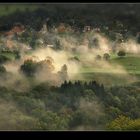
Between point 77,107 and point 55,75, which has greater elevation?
point 55,75

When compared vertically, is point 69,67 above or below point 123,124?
above

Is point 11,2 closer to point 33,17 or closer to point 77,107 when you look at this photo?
point 33,17

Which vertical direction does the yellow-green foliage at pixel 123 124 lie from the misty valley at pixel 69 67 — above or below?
below

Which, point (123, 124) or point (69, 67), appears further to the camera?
point (69, 67)

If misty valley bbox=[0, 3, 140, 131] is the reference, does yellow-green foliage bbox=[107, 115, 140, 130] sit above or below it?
below

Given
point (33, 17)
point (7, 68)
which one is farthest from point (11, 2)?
point (7, 68)
